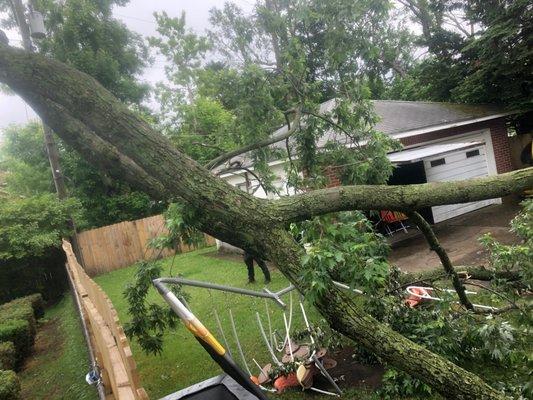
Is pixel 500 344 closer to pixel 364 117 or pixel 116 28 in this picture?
pixel 364 117

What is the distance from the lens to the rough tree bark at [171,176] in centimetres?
277

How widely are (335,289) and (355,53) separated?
12.9 ft

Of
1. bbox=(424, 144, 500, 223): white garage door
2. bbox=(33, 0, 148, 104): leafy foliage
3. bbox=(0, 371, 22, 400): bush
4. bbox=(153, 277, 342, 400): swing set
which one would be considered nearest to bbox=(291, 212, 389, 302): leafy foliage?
bbox=(153, 277, 342, 400): swing set

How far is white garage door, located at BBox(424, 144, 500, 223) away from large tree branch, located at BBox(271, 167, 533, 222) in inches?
351

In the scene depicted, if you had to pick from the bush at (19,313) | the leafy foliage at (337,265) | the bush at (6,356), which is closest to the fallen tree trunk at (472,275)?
the leafy foliage at (337,265)

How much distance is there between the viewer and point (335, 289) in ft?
8.33

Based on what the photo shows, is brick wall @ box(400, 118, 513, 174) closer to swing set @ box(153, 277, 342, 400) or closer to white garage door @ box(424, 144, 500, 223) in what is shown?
white garage door @ box(424, 144, 500, 223)

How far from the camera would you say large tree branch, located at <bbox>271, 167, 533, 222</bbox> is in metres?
2.83

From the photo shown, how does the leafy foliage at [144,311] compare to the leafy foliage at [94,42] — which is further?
the leafy foliage at [94,42]

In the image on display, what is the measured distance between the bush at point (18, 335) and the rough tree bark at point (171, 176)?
547cm

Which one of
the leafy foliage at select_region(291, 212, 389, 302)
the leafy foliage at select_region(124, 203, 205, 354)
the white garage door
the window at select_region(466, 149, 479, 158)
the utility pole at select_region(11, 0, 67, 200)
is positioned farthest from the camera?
the window at select_region(466, 149, 479, 158)

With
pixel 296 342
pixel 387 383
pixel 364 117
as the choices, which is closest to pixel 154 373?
pixel 296 342

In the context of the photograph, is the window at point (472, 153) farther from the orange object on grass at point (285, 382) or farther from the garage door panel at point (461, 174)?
the orange object on grass at point (285, 382)

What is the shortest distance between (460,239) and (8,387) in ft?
28.4
